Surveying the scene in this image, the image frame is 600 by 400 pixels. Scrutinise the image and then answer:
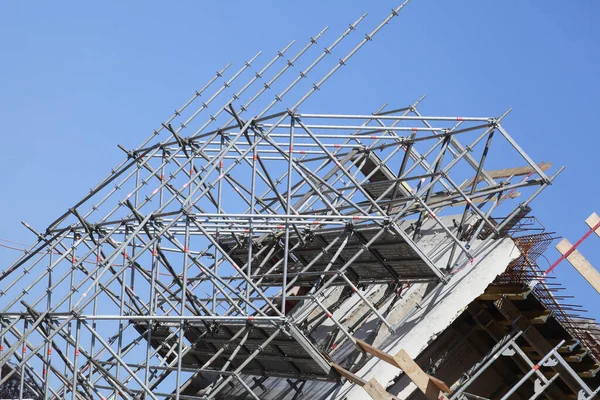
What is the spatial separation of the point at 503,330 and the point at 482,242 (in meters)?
1.92

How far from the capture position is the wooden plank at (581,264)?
74.8 ft

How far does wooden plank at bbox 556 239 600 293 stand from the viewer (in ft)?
74.8

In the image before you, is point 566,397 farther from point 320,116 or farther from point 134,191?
point 134,191

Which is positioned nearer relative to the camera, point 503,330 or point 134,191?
point 503,330

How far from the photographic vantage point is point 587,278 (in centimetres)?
2312

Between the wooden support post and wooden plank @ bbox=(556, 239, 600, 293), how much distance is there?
12.5 ft

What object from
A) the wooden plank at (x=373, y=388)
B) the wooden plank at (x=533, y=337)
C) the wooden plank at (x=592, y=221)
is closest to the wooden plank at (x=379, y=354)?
the wooden plank at (x=373, y=388)

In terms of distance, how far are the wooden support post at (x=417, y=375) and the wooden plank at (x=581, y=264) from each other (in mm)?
3821

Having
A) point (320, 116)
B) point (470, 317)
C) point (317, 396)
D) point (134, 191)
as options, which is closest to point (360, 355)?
point (317, 396)

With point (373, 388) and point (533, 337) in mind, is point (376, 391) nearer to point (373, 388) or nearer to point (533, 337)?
point (373, 388)

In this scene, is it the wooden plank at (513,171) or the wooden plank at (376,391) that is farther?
the wooden plank at (513,171)

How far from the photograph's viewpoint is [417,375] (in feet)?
66.4

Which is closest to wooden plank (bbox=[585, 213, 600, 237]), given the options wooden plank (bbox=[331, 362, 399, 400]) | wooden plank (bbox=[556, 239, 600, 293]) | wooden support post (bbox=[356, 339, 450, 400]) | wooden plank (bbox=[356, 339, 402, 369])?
wooden plank (bbox=[556, 239, 600, 293])

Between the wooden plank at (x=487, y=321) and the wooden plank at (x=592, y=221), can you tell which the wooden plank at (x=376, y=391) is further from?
the wooden plank at (x=592, y=221)
